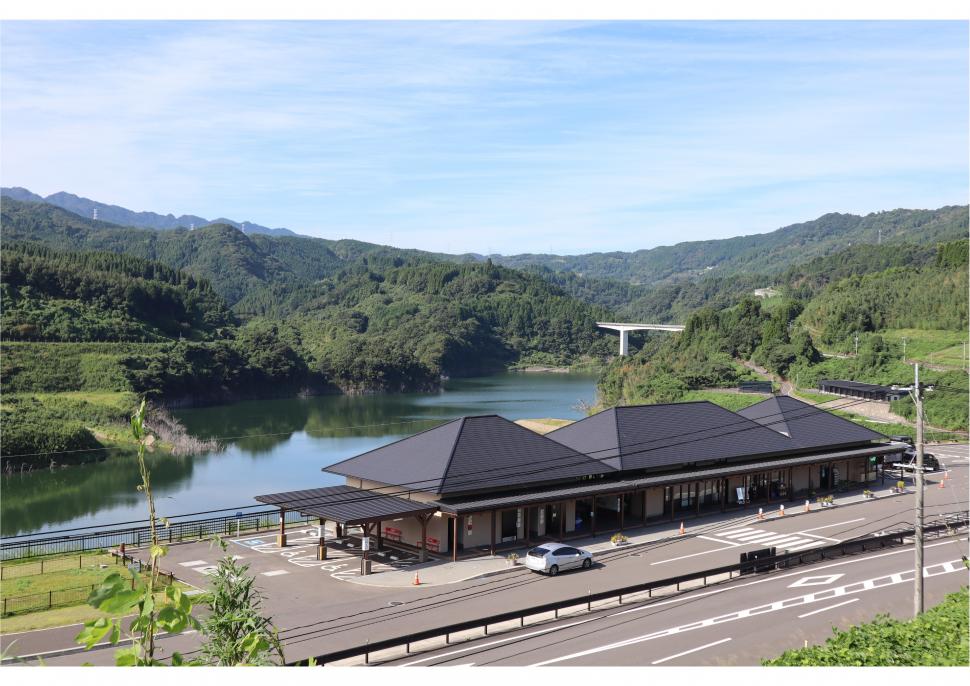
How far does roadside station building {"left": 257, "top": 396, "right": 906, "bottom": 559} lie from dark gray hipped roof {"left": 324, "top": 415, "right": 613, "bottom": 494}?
0.14 feet

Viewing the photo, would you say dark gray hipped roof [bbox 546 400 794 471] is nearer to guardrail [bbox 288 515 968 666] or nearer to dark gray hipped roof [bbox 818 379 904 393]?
guardrail [bbox 288 515 968 666]

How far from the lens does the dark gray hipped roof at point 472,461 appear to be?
25.3 m

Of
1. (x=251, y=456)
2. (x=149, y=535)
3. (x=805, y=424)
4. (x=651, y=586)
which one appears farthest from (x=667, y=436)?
(x=251, y=456)

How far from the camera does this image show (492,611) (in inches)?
775

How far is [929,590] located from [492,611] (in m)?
10.5

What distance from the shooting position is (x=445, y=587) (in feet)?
70.9

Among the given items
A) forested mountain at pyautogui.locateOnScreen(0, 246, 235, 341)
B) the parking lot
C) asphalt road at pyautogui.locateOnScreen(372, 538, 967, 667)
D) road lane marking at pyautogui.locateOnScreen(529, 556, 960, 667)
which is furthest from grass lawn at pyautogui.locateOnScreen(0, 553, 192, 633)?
forested mountain at pyautogui.locateOnScreen(0, 246, 235, 341)

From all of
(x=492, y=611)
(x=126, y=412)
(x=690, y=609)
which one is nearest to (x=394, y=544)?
(x=492, y=611)

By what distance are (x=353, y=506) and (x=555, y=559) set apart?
216 inches

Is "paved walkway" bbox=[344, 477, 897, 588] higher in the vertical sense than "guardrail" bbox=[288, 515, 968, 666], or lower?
lower

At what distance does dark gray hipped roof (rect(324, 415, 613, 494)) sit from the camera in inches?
998

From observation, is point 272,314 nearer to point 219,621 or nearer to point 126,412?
point 126,412

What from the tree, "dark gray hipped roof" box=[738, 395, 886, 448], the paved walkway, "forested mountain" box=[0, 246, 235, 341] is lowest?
the paved walkway

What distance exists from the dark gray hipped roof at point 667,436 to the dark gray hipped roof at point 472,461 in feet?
5.39
